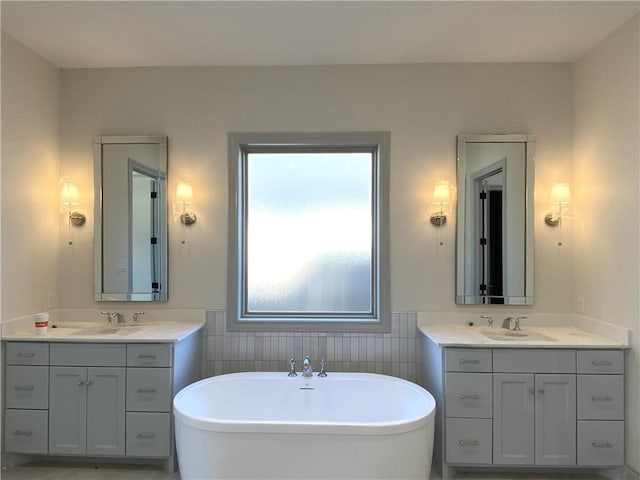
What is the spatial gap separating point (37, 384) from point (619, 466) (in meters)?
3.67

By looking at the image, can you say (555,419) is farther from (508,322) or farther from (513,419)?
(508,322)

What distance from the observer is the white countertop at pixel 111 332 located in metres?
Result: 2.60

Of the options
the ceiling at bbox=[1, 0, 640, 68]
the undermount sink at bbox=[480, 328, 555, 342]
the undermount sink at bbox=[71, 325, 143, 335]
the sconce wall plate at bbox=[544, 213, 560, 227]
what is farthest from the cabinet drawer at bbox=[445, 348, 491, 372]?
the undermount sink at bbox=[71, 325, 143, 335]

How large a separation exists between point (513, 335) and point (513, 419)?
0.58 metres

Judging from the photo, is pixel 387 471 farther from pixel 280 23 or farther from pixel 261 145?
pixel 280 23

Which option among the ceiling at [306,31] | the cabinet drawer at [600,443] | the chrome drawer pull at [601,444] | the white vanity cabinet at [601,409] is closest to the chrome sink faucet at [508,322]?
the white vanity cabinet at [601,409]

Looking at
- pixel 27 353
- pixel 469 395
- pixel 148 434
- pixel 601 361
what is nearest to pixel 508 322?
pixel 601 361

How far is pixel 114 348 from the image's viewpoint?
2.61m

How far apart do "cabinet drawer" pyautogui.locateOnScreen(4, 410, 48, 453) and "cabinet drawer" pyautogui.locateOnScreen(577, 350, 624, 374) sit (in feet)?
11.1

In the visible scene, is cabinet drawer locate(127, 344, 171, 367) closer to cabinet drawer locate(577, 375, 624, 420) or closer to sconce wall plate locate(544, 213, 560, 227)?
cabinet drawer locate(577, 375, 624, 420)

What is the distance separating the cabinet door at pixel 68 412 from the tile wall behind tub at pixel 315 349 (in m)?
0.82

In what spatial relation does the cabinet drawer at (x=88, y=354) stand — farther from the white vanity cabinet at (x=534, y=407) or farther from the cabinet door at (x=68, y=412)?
the white vanity cabinet at (x=534, y=407)

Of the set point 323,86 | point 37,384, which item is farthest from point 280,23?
point 37,384

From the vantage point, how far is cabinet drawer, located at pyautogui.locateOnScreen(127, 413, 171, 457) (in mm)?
2570
